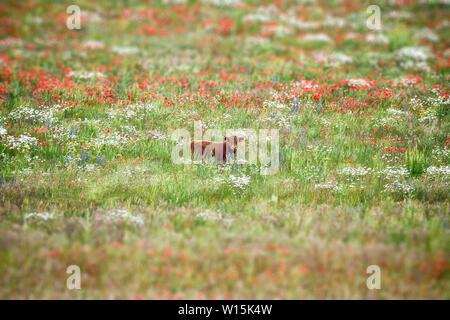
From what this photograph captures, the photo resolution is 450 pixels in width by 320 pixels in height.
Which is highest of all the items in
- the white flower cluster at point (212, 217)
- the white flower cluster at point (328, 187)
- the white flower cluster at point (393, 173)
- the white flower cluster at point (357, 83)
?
A: the white flower cluster at point (357, 83)

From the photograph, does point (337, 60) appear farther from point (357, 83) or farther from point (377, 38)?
point (377, 38)

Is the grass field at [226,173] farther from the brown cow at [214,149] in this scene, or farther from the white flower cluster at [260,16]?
the white flower cluster at [260,16]

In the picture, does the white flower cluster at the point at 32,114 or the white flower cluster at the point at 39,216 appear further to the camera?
the white flower cluster at the point at 32,114

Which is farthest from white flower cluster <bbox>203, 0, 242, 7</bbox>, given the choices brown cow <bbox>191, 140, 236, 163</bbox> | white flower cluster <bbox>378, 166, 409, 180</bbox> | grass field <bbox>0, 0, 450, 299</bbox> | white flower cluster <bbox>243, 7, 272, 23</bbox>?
white flower cluster <bbox>378, 166, 409, 180</bbox>

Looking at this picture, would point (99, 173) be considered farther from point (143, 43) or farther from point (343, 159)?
point (143, 43)

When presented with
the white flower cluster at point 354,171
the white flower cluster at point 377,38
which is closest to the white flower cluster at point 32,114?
the white flower cluster at point 354,171

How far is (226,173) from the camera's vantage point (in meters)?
7.70

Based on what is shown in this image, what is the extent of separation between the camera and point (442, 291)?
15.0 ft

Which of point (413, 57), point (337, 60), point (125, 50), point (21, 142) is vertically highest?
point (125, 50)

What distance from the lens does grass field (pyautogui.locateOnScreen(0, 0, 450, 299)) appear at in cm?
476

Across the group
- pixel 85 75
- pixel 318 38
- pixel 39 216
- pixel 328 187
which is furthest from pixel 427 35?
pixel 39 216

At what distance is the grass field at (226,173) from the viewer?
476 cm
